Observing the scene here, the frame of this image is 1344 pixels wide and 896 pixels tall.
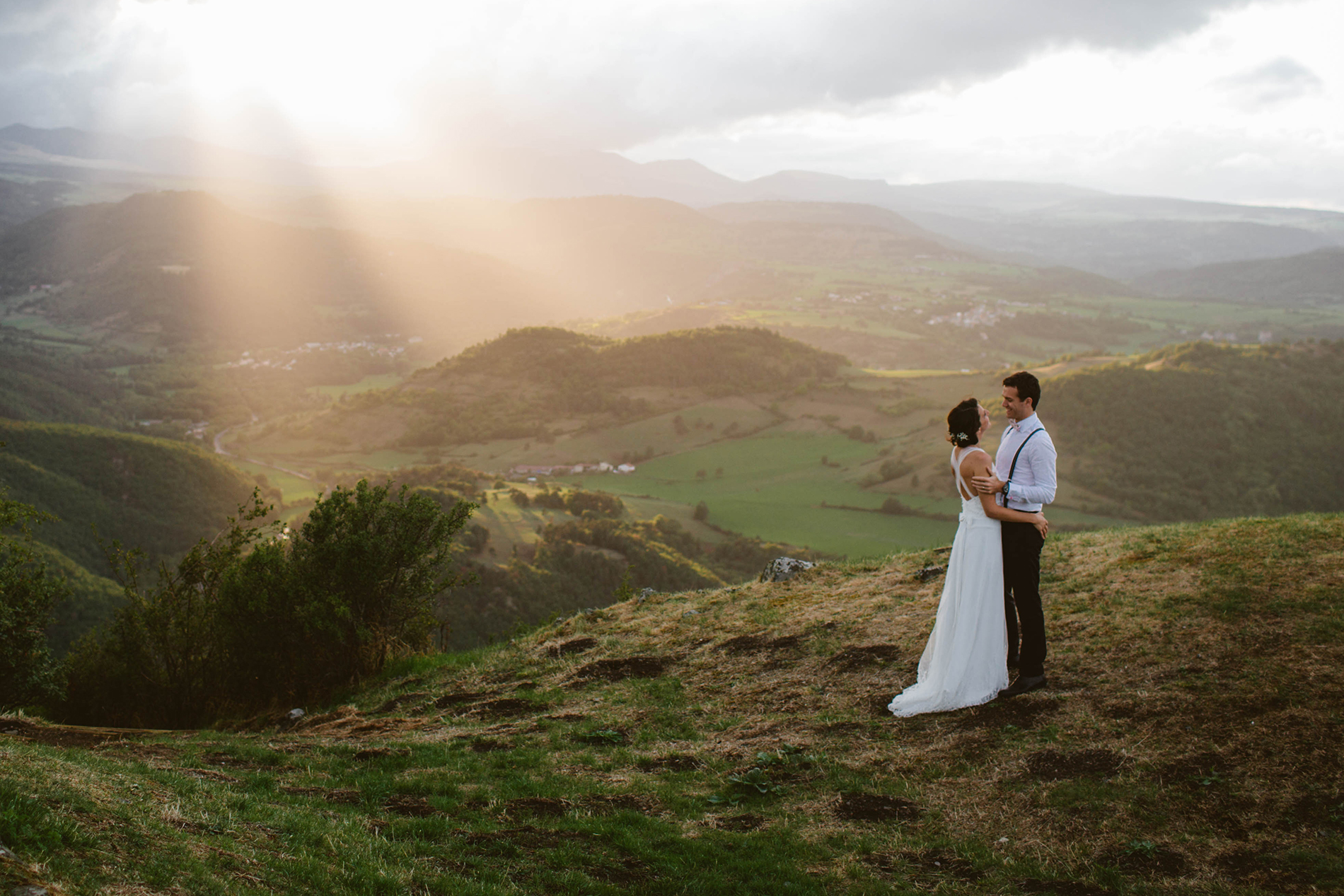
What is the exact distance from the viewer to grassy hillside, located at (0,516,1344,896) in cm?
502

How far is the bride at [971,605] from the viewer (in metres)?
7.54

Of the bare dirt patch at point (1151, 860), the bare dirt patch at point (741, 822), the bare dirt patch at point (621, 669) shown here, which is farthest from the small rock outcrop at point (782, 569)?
the bare dirt patch at point (1151, 860)

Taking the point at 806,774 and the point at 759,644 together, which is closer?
the point at 806,774

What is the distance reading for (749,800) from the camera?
269 inches

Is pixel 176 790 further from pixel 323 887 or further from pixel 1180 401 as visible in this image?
pixel 1180 401

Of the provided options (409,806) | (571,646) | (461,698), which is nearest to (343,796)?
(409,806)

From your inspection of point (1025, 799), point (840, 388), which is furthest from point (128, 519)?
point (840, 388)

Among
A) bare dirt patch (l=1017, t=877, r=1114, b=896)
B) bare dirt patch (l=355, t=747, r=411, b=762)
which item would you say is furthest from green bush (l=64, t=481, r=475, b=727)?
bare dirt patch (l=1017, t=877, r=1114, b=896)

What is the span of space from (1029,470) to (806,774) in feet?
12.2

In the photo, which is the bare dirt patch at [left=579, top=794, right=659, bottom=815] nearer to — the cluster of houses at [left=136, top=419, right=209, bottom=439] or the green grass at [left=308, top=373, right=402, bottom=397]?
the cluster of houses at [left=136, top=419, right=209, bottom=439]

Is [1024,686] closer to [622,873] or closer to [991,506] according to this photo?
[991,506]

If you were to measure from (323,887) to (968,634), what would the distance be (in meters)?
6.27

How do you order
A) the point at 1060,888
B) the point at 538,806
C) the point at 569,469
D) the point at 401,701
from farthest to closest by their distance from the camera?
the point at 569,469 → the point at 401,701 → the point at 538,806 → the point at 1060,888

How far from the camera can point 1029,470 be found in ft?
24.5
